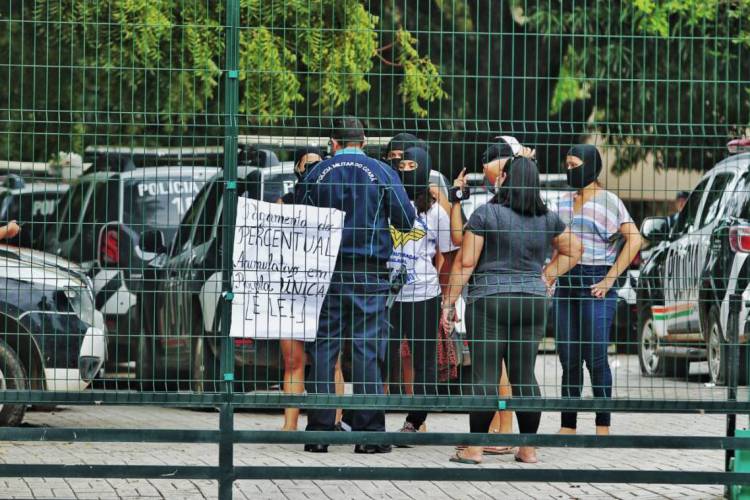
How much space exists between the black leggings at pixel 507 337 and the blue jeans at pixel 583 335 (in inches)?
6.3

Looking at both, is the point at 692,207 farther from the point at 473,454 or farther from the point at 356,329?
the point at 356,329

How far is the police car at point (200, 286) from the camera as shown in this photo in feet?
31.3

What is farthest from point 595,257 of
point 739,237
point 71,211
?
point 71,211

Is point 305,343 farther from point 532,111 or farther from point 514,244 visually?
point 532,111

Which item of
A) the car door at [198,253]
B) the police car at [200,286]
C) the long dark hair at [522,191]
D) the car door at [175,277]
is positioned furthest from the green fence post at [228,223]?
the car door at [198,253]

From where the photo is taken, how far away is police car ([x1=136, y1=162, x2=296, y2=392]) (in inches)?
376

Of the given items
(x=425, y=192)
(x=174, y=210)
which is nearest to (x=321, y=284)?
(x=425, y=192)

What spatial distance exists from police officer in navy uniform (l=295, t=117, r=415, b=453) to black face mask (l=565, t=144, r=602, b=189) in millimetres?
1199

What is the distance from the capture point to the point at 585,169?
9180 millimetres

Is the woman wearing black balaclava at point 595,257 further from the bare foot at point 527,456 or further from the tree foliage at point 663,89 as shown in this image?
the tree foliage at point 663,89

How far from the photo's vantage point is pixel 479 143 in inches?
282

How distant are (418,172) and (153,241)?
4086 mm

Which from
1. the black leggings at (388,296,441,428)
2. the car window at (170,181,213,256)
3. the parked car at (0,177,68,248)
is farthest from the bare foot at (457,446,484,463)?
the car window at (170,181,213,256)

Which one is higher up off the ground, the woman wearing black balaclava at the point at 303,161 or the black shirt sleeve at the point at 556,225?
the woman wearing black balaclava at the point at 303,161
